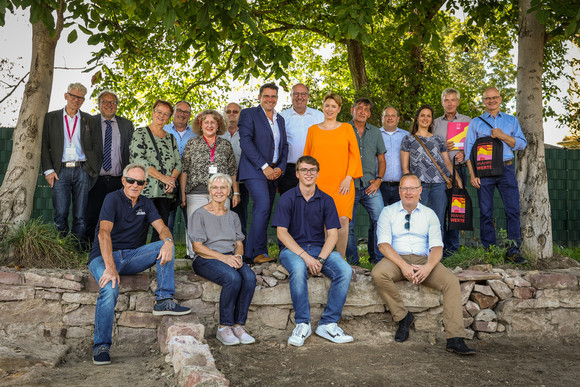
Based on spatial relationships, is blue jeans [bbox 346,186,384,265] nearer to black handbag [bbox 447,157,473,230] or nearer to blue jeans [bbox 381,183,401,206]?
blue jeans [bbox 381,183,401,206]

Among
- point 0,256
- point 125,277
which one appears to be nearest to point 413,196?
point 125,277

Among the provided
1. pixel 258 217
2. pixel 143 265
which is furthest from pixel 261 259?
pixel 143 265

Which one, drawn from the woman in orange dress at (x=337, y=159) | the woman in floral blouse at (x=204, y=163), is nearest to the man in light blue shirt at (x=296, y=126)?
the woman in orange dress at (x=337, y=159)

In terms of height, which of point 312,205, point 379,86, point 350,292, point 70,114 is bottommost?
point 350,292

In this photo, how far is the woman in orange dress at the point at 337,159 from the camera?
220 inches

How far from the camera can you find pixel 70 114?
18.9 ft

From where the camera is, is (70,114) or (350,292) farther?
(70,114)

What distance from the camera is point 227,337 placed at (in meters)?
4.63

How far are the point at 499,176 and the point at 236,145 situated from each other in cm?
291

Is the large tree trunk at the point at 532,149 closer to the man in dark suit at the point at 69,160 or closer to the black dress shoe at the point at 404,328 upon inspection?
the black dress shoe at the point at 404,328

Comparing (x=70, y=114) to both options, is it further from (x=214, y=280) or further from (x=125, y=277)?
(x=214, y=280)

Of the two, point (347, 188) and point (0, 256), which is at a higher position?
point (347, 188)

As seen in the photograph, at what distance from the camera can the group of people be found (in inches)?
189

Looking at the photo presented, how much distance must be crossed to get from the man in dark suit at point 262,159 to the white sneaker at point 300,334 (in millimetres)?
981
